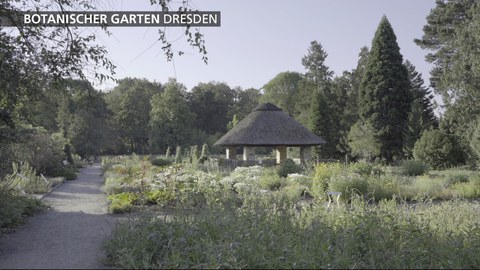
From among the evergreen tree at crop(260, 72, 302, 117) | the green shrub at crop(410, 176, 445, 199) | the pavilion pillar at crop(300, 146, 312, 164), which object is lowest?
the green shrub at crop(410, 176, 445, 199)

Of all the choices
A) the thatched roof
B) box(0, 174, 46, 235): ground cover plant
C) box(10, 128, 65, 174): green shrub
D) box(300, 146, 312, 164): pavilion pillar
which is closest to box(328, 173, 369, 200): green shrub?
box(0, 174, 46, 235): ground cover plant

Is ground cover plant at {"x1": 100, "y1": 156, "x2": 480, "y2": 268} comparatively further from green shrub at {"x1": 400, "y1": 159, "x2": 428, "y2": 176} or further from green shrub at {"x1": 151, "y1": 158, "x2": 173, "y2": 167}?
green shrub at {"x1": 151, "y1": 158, "x2": 173, "y2": 167}

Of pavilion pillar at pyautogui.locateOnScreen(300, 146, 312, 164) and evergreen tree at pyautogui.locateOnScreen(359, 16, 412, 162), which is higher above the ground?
evergreen tree at pyautogui.locateOnScreen(359, 16, 412, 162)

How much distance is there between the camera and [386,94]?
3114cm

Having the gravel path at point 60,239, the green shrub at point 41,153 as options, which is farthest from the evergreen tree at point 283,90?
the gravel path at point 60,239

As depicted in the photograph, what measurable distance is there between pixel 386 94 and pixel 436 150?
28.8 ft

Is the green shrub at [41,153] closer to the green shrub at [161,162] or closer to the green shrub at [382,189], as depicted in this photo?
the green shrub at [161,162]

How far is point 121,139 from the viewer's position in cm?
5366

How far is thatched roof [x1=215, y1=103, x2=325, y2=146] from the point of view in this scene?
80.5 feet

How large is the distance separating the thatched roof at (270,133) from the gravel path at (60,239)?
1447 cm

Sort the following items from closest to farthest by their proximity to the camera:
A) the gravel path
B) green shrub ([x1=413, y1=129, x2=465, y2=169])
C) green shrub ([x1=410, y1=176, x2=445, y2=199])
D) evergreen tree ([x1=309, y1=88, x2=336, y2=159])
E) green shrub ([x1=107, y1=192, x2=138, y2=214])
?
the gravel path < green shrub ([x1=107, y1=192, x2=138, y2=214]) < green shrub ([x1=410, y1=176, x2=445, y2=199]) < green shrub ([x1=413, y1=129, x2=465, y2=169]) < evergreen tree ([x1=309, y1=88, x2=336, y2=159])

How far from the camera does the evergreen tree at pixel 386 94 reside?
30484mm

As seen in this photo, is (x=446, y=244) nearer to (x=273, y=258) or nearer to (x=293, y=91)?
(x=273, y=258)

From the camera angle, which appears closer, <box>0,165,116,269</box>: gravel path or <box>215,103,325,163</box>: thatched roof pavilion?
<box>0,165,116,269</box>: gravel path
